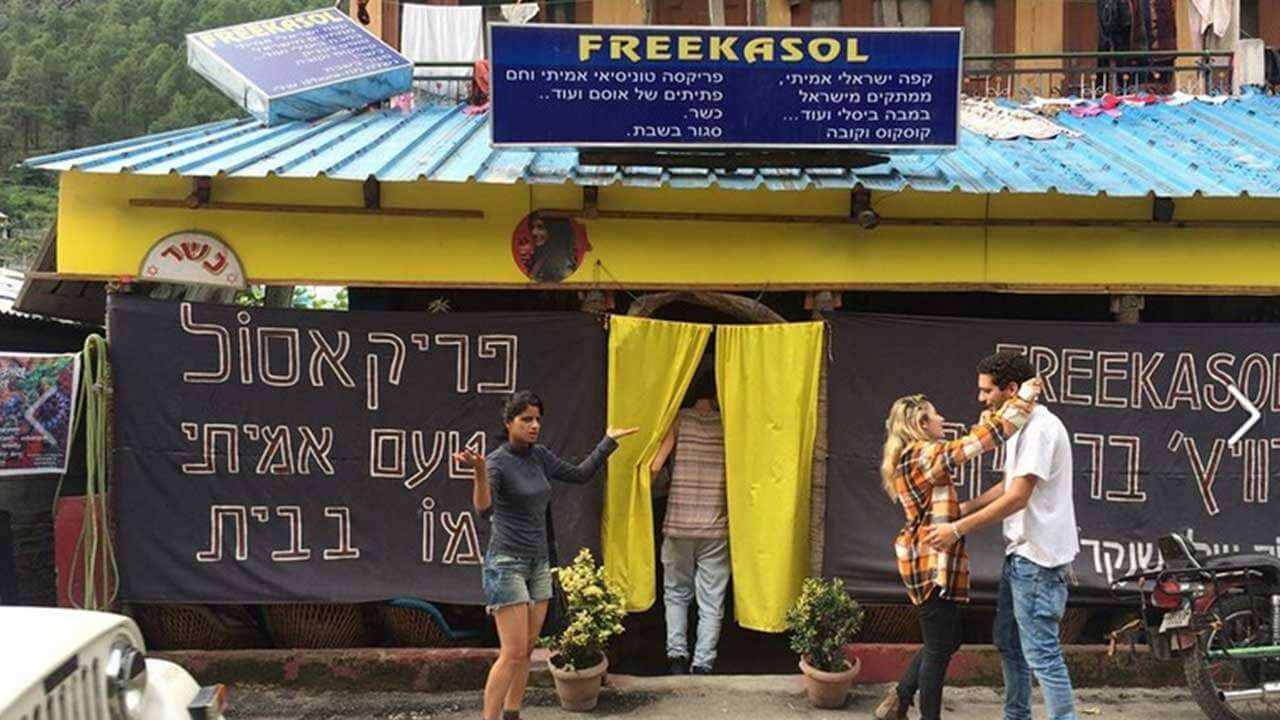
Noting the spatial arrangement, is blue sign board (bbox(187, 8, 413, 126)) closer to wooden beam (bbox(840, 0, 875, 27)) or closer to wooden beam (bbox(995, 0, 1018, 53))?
wooden beam (bbox(840, 0, 875, 27))

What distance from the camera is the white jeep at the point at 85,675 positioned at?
8.07ft

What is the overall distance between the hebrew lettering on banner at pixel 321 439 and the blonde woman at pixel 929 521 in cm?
216

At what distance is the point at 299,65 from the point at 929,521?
6.00 meters

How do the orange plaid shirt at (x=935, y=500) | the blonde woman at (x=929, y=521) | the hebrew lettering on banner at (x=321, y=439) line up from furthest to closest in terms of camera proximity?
the hebrew lettering on banner at (x=321, y=439) < the blonde woman at (x=929, y=521) < the orange plaid shirt at (x=935, y=500)

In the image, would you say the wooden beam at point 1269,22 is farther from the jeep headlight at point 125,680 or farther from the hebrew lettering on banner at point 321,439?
the jeep headlight at point 125,680

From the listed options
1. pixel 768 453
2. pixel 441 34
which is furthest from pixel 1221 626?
pixel 441 34

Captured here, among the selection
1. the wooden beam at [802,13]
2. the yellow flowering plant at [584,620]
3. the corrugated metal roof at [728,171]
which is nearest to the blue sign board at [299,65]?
the corrugated metal roof at [728,171]

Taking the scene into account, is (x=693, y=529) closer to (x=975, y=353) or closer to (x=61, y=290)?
Answer: (x=975, y=353)

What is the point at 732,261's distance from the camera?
6.41m

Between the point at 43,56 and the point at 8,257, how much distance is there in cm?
2475

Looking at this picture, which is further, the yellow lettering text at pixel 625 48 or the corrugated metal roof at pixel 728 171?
the yellow lettering text at pixel 625 48

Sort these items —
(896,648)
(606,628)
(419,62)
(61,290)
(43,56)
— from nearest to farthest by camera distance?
(606,628) → (896,648) → (61,290) → (419,62) → (43,56)

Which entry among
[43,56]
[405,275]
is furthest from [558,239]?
[43,56]

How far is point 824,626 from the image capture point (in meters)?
5.87
